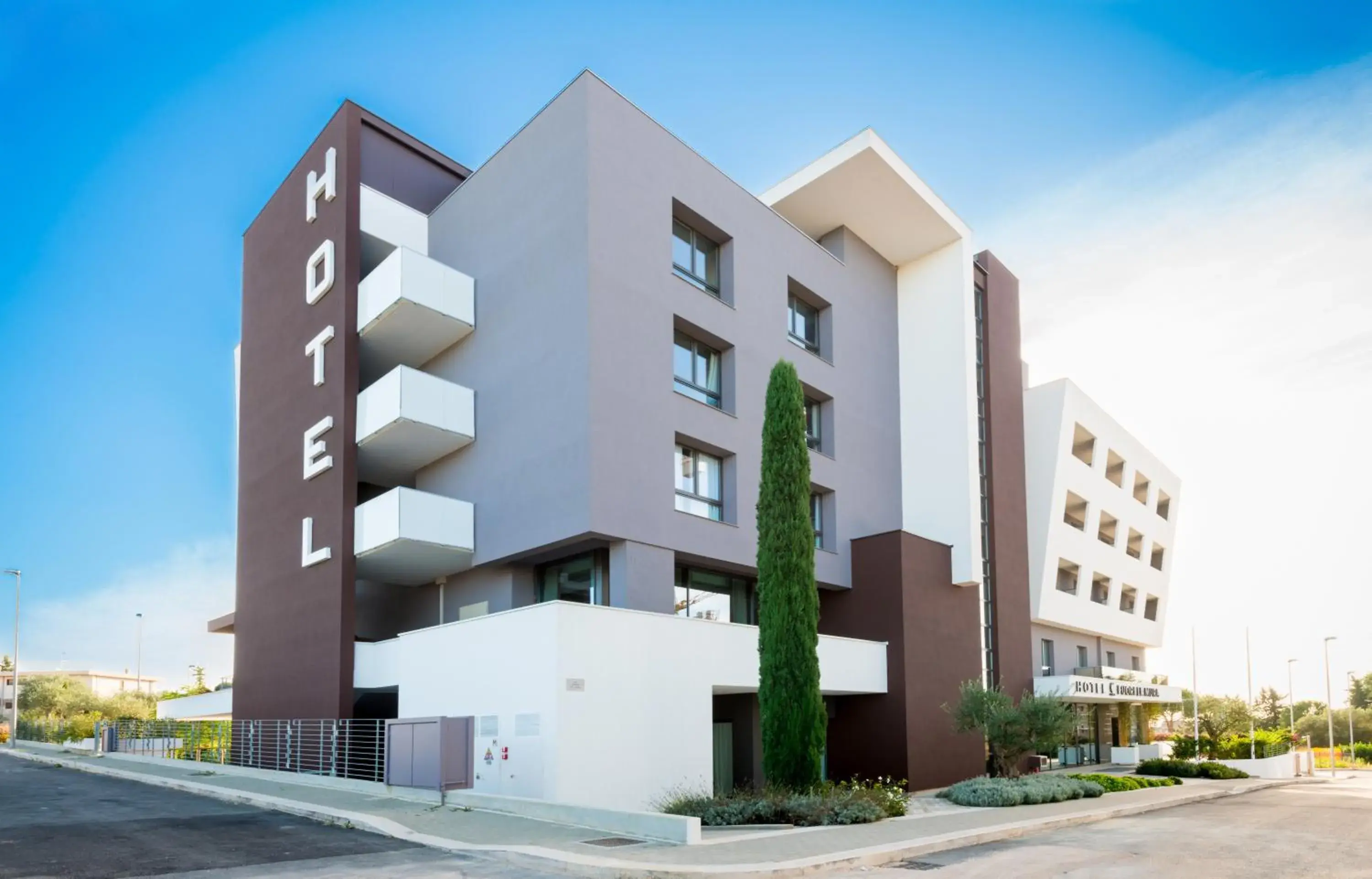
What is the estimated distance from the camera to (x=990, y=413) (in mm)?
32812

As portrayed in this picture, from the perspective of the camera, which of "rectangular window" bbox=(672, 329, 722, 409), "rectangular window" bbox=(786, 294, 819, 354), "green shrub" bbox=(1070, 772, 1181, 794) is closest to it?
"rectangular window" bbox=(672, 329, 722, 409)

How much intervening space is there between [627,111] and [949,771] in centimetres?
1900

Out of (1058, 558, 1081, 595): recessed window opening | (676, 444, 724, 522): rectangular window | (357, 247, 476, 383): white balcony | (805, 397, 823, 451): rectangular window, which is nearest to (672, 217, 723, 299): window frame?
(676, 444, 724, 522): rectangular window

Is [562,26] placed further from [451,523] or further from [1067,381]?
[1067,381]

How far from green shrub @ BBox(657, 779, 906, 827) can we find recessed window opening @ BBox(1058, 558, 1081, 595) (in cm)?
2614

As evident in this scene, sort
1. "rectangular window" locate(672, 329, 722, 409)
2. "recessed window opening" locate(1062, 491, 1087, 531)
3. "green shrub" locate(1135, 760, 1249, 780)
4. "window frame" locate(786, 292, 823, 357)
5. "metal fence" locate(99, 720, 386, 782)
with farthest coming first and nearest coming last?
"recessed window opening" locate(1062, 491, 1087, 531), "green shrub" locate(1135, 760, 1249, 780), "window frame" locate(786, 292, 823, 357), "rectangular window" locate(672, 329, 722, 409), "metal fence" locate(99, 720, 386, 782)

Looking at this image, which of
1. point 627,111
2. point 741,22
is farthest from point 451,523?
point 741,22

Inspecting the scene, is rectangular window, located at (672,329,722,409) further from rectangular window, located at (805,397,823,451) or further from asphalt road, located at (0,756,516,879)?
asphalt road, located at (0,756,516,879)

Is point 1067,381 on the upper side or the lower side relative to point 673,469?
upper

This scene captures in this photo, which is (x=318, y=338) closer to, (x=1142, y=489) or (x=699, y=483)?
(x=699, y=483)

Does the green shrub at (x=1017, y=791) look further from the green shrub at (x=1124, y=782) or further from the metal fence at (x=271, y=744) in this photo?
the metal fence at (x=271, y=744)

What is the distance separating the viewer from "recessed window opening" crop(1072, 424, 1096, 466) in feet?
142

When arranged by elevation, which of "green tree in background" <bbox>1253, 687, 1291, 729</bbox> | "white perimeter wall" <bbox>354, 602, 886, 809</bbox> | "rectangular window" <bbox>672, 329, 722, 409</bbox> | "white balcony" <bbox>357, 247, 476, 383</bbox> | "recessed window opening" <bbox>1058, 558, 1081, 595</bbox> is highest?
"white balcony" <bbox>357, 247, 476, 383</bbox>

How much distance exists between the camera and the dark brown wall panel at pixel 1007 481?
32469mm
